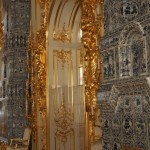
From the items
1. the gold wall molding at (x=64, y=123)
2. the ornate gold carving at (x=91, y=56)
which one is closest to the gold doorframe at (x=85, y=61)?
the ornate gold carving at (x=91, y=56)

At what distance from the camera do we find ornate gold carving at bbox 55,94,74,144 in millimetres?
7383

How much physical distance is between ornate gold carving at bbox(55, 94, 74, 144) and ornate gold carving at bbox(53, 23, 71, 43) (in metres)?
1.48

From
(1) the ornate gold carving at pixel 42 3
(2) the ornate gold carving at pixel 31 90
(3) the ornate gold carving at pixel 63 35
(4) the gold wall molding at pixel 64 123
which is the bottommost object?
(4) the gold wall molding at pixel 64 123

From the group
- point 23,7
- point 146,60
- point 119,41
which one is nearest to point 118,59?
point 119,41

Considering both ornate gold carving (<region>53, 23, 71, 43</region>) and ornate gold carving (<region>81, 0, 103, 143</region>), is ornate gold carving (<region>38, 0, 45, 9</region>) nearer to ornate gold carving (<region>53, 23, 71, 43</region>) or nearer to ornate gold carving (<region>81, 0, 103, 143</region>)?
ornate gold carving (<region>53, 23, 71, 43</region>)

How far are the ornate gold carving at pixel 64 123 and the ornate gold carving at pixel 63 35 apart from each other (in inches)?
58.5

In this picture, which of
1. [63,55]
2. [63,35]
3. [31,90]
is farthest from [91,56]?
[31,90]

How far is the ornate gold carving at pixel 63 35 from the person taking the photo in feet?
25.0

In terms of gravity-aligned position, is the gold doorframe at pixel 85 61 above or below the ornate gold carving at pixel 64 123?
above

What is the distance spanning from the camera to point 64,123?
740cm

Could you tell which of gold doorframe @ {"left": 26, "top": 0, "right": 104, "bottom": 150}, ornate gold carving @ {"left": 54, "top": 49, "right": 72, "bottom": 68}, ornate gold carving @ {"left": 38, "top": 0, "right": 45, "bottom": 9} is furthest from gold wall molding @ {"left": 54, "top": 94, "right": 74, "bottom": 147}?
ornate gold carving @ {"left": 38, "top": 0, "right": 45, "bottom": 9}

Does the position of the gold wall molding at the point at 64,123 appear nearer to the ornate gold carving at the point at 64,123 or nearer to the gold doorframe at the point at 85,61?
the ornate gold carving at the point at 64,123

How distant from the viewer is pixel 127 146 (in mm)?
3523

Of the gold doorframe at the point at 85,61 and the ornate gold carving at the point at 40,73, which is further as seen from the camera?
the ornate gold carving at the point at 40,73
